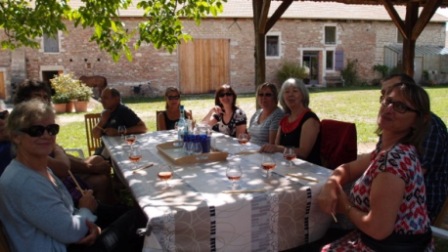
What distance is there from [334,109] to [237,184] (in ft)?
37.1

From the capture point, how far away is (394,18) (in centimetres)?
752

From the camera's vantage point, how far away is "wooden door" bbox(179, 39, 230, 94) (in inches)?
774

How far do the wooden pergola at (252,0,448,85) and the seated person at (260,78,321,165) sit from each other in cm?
233

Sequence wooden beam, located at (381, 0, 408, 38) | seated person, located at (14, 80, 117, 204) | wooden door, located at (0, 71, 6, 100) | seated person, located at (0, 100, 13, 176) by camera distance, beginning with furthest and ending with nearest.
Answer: wooden door, located at (0, 71, 6, 100) → wooden beam, located at (381, 0, 408, 38) → seated person, located at (14, 80, 117, 204) → seated person, located at (0, 100, 13, 176)

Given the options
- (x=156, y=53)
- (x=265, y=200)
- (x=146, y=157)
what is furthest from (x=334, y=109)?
(x=265, y=200)

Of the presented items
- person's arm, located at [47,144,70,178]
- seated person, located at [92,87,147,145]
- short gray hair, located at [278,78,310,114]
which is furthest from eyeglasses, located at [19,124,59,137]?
seated person, located at [92,87,147,145]

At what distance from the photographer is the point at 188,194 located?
88.8 inches

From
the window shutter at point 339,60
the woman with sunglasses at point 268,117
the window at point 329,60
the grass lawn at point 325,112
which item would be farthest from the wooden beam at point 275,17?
the window shutter at point 339,60

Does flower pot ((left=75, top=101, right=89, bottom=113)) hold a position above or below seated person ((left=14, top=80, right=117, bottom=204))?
below

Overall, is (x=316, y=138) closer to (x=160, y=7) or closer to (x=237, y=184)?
(x=237, y=184)

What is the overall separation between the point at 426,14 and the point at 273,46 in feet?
48.5

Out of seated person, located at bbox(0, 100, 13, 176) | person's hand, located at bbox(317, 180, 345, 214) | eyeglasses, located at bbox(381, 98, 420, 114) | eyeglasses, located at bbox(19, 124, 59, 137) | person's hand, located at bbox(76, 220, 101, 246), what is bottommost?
person's hand, located at bbox(76, 220, 101, 246)

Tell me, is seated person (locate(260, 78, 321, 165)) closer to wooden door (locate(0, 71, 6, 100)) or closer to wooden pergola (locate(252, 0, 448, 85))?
wooden pergola (locate(252, 0, 448, 85))

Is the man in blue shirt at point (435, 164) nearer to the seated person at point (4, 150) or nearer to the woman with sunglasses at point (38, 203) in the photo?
the woman with sunglasses at point (38, 203)
